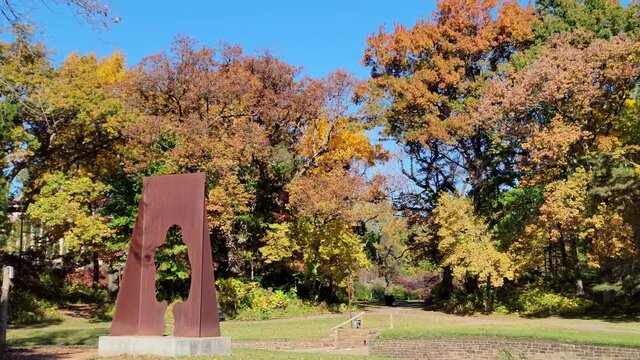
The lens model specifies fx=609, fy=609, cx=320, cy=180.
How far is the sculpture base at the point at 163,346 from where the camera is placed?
1227 centimetres

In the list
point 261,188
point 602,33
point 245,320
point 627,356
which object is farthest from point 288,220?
point 627,356

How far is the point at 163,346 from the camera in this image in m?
12.4

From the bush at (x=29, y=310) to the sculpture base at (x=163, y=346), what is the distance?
14.1 metres

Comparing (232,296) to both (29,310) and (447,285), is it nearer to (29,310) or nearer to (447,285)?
(29,310)

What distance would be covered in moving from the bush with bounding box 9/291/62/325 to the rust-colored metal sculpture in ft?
45.2

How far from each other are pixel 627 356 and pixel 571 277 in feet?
65.9

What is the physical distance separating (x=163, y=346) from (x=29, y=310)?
1764 cm

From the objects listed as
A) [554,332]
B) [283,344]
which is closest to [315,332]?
[283,344]

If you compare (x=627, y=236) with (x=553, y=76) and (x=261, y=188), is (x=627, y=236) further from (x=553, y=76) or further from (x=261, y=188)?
(x=261, y=188)

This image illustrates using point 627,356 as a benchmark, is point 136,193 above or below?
above

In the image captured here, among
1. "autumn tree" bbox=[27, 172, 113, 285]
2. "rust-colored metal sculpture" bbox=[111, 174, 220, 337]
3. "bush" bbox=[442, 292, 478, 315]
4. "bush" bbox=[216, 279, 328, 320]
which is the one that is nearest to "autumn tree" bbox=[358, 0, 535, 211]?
"bush" bbox=[442, 292, 478, 315]

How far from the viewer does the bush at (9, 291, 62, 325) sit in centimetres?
2553

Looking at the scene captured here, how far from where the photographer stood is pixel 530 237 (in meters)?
27.0

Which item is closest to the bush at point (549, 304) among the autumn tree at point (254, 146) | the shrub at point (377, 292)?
the autumn tree at point (254, 146)
